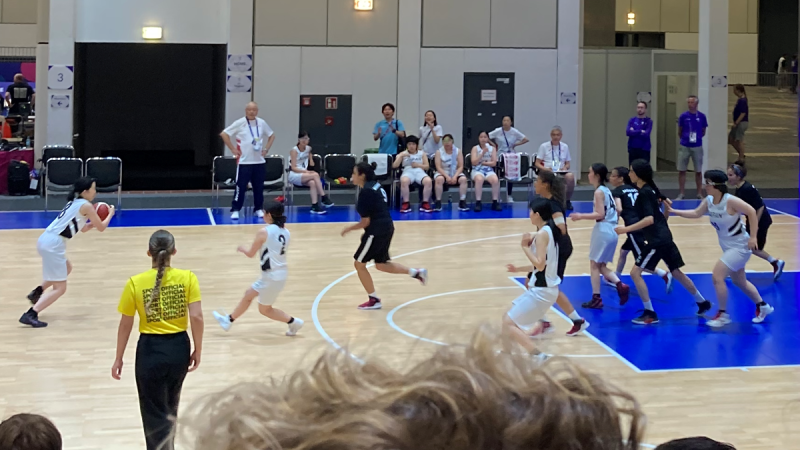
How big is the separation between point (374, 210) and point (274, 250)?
6.23ft

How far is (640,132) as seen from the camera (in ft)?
70.8

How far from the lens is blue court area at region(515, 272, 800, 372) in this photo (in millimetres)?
9969

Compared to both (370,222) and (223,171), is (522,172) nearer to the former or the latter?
(223,171)

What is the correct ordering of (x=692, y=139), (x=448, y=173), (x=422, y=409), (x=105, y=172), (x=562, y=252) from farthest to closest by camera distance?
(x=692, y=139), (x=448, y=173), (x=105, y=172), (x=562, y=252), (x=422, y=409)

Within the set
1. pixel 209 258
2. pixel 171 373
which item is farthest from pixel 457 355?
pixel 209 258

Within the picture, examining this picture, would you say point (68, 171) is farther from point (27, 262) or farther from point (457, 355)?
point (457, 355)

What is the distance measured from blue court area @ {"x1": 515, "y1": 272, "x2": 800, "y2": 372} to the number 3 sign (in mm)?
11905

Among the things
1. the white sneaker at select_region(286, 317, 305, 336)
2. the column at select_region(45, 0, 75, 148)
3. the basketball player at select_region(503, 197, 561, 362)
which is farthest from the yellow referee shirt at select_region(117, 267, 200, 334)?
the column at select_region(45, 0, 75, 148)

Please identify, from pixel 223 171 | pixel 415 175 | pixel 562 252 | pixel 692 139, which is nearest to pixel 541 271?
pixel 562 252

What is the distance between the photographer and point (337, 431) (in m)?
1.08

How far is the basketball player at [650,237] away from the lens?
11227mm

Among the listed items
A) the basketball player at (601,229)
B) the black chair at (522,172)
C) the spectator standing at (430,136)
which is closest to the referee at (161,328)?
the basketball player at (601,229)

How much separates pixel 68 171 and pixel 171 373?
43.3ft

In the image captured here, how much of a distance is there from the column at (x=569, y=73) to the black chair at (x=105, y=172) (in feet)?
34.0
